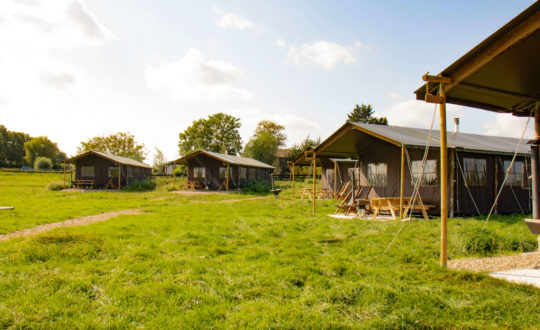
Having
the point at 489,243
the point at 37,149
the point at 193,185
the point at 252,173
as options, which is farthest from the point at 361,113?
the point at 37,149

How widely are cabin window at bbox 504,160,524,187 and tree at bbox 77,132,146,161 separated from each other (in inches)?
2129

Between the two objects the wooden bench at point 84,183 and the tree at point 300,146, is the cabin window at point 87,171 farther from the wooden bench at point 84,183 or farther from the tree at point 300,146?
the tree at point 300,146

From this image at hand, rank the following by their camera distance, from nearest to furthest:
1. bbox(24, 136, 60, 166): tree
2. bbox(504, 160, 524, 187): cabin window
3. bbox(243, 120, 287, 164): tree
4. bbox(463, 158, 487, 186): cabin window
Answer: bbox(463, 158, 487, 186): cabin window → bbox(504, 160, 524, 187): cabin window → bbox(243, 120, 287, 164): tree → bbox(24, 136, 60, 166): tree

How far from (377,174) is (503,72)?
8697 mm

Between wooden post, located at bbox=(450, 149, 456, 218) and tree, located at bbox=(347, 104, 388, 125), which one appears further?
tree, located at bbox=(347, 104, 388, 125)

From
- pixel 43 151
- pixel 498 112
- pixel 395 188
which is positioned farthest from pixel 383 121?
pixel 43 151

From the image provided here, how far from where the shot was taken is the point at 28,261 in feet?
14.3

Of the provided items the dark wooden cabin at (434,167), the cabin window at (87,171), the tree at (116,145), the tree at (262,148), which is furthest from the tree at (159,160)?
the dark wooden cabin at (434,167)

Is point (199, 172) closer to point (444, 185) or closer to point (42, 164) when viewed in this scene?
point (444, 185)

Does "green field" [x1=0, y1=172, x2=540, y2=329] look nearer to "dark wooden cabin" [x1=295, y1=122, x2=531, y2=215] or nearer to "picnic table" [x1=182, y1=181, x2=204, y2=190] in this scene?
"dark wooden cabin" [x1=295, y1=122, x2=531, y2=215]

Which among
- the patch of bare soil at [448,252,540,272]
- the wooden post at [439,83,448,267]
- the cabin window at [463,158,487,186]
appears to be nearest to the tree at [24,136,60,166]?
the cabin window at [463,158,487,186]

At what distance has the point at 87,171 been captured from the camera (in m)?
29.0

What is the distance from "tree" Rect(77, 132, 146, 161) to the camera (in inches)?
2147

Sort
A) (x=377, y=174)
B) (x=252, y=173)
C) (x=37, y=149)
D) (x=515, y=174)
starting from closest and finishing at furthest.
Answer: (x=515, y=174), (x=377, y=174), (x=252, y=173), (x=37, y=149)
